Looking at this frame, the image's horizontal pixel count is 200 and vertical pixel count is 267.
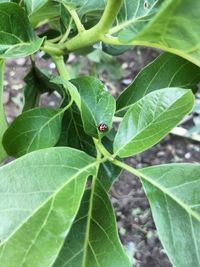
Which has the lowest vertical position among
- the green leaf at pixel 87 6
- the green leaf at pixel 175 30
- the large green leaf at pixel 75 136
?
the large green leaf at pixel 75 136

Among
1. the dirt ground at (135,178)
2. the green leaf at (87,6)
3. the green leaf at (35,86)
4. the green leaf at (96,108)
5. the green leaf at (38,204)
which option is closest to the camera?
the green leaf at (38,204)

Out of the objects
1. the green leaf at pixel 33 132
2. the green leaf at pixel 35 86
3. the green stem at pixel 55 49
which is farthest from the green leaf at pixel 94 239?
the green leaf at pixel 35 86

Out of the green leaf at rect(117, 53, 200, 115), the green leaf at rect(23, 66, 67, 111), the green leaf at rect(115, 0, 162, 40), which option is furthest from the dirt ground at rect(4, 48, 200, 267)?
the green leaf at rect(115, 0, 162, 40)

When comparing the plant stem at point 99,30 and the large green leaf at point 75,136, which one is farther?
the large green leaf at point 75,136

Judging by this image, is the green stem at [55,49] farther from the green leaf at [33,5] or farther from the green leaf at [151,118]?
the green leaf at [151,118]

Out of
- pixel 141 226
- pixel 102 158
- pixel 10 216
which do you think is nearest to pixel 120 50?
pixel 102 158

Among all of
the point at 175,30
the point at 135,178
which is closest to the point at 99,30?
the point at 175,30

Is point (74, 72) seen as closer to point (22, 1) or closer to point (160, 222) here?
point (22, 1)
